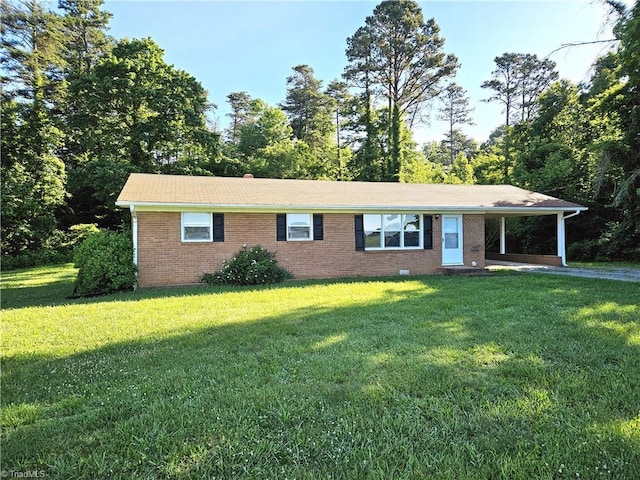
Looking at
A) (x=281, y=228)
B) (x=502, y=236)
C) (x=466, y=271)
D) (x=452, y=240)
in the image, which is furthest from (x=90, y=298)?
(x=502, y=236)

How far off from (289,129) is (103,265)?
23.8 meters

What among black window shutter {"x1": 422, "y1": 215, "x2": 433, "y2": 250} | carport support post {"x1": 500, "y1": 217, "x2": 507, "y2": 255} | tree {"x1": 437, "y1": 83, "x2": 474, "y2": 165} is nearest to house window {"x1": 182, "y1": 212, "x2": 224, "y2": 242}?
black window shutter {"x1": 422, "y1": 215, "x2": 433, "y2": 250}

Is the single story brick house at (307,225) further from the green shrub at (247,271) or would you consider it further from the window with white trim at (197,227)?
the green shrub at (247,271)

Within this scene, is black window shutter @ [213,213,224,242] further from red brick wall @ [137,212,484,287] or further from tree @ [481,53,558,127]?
tree @ [481,53,558,127]

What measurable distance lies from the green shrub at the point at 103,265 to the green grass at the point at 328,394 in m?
3.52

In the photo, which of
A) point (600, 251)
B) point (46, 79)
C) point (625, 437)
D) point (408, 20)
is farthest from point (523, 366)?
point (46, 79)

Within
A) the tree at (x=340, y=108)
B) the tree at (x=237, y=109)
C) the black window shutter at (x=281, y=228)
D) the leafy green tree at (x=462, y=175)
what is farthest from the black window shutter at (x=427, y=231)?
the tree at (x=237, y=109)

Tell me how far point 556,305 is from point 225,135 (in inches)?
1530

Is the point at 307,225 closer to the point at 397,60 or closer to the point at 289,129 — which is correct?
the point at 289,129

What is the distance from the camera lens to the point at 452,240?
14.0m

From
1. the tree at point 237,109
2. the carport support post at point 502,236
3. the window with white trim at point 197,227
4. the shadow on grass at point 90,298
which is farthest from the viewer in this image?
the tree at point 237,109

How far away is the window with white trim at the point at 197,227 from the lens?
11.4 m

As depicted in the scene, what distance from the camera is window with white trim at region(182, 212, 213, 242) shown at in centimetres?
1144

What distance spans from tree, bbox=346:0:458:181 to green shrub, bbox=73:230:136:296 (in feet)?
71.0
